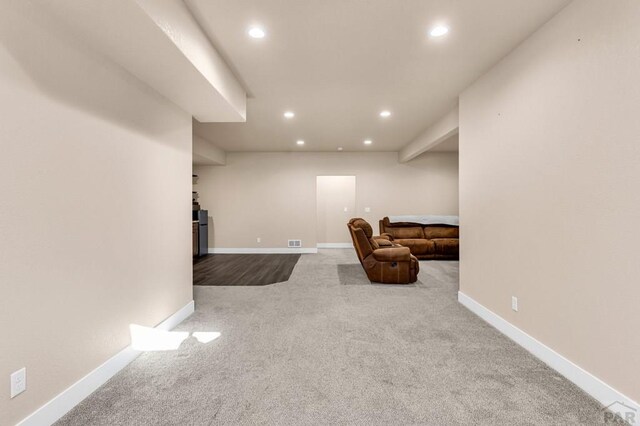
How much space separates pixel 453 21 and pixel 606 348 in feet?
7.89

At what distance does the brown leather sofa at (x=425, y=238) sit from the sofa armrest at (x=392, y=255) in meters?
2.05

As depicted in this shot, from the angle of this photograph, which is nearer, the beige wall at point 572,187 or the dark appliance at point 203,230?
the beige wall at point 572,187

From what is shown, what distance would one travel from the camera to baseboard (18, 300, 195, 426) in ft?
4.48

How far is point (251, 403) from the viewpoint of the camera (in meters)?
1.58

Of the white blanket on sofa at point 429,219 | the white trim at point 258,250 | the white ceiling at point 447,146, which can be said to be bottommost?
the white trim at point 258,250

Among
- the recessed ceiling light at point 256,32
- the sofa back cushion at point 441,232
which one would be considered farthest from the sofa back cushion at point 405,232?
the recessed ceiling light at point 256,32

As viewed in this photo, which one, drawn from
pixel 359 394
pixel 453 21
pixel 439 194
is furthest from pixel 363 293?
pixel 439 194

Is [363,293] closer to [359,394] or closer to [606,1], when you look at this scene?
[359,394]

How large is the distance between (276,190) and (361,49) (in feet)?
16.5

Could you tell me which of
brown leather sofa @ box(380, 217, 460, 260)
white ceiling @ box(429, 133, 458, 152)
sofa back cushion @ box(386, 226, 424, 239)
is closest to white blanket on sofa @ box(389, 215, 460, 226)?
brown leather sofa @ box(380, 217, 460, 260)

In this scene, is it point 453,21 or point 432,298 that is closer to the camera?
point 453,21

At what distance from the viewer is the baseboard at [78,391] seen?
4.48 feet

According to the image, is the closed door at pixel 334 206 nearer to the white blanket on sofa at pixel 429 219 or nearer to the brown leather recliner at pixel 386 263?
the white blanket on sofa at pixel 429 219

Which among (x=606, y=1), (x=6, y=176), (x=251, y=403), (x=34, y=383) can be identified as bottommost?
(x=251, y=403)
